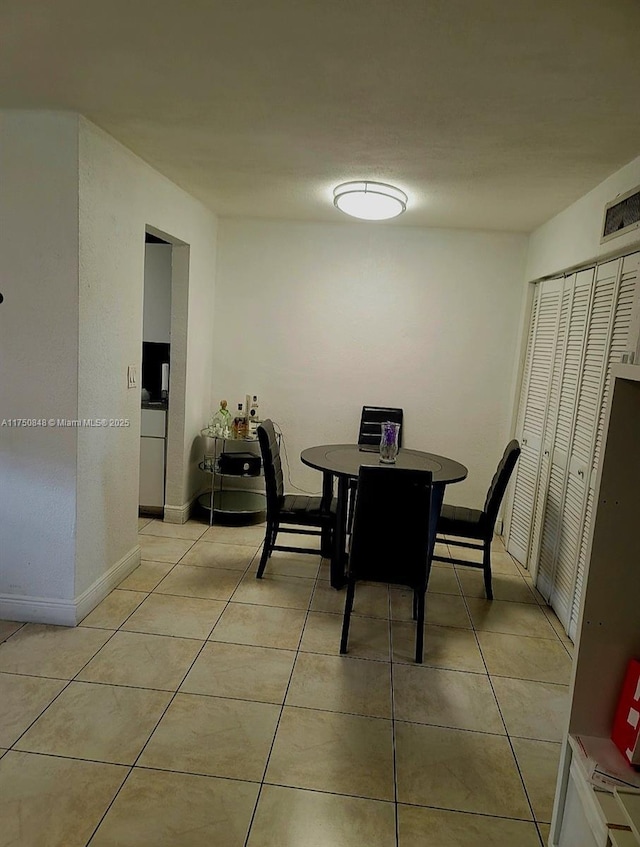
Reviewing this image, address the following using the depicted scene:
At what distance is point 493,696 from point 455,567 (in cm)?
148

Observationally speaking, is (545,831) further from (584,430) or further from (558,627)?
(584,430)

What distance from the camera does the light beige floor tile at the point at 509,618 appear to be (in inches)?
120

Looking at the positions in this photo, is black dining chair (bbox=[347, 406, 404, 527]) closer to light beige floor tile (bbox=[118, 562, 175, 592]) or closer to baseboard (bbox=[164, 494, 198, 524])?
baseboard (bbox=[164, 494, 198, 524])

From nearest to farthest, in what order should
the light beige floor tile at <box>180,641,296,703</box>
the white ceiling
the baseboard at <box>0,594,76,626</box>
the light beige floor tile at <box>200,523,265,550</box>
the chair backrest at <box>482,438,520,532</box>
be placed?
the white ceiling < the light beige floor tile at <box>180,641,296,703</box> < the baseboard at <box>0,594,76,626</box> < the chair backrest at <box>482,438,520,532</box> < the light beige floor tile at <box>200,523,265,550</box>

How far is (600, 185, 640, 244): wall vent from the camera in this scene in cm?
254

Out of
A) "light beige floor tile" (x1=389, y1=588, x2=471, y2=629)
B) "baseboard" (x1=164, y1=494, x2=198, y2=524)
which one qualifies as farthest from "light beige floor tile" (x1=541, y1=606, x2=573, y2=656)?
"baseboard" (x1=164, y1=494, x2=198, y2=524)

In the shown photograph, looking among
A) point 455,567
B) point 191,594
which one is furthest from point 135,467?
point 455,567

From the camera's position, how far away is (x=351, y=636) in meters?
2.88

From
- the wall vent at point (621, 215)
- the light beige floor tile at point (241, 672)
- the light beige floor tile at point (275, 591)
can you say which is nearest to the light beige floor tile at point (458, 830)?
the light beige floor tile at point (241, 672)

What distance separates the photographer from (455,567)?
3.89m

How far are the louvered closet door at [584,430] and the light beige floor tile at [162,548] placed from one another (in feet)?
7.69

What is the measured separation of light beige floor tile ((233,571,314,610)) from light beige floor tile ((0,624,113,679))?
803 millimetres

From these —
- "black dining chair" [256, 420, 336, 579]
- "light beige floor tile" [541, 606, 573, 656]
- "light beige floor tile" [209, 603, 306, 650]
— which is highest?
"black dining chair" [256, 420, 336, 579]

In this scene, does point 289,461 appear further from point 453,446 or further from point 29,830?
point 29,830
